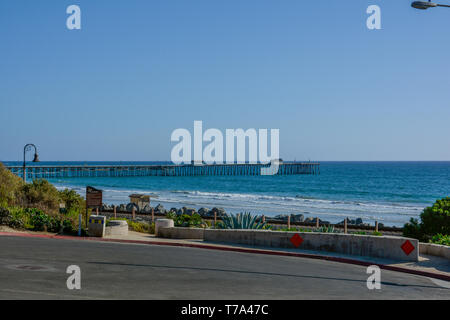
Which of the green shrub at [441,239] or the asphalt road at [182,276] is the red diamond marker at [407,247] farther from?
the green shrub at [441,239]

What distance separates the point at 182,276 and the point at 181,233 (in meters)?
8.51

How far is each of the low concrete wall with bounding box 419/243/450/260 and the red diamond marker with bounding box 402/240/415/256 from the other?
110 cm

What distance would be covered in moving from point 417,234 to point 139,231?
1259 cm

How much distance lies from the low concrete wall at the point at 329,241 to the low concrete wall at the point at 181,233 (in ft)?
1.80

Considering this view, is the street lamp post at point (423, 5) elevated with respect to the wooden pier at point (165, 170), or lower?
elevated

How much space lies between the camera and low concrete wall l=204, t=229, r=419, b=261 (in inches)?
627

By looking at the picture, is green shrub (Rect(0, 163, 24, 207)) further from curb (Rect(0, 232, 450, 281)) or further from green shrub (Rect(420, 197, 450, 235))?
green shrub (Rect(420, 197, 450, 235))

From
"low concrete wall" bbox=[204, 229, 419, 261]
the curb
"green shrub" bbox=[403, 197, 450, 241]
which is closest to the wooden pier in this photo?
the curb

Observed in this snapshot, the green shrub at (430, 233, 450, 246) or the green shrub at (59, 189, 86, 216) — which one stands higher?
the green shrub at (59, 189, 86, 216)

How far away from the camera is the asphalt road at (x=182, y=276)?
33.0ft

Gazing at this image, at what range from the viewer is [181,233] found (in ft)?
67.5

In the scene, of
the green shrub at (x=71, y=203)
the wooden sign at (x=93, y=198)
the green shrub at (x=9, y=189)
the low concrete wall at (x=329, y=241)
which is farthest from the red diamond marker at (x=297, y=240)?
the green shrub at (x=9, y=189)

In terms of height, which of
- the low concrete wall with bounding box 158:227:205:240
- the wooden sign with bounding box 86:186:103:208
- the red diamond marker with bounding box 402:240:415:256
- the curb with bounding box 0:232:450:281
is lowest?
the curb with bounding box 0:232:450:281
